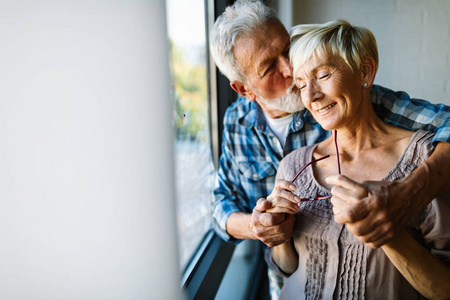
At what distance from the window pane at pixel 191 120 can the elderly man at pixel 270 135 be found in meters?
0.15

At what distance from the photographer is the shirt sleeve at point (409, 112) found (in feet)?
3.77

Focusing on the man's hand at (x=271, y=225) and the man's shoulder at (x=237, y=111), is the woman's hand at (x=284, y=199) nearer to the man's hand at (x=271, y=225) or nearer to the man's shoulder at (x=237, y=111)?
the man's hand at (x=271, y=225)

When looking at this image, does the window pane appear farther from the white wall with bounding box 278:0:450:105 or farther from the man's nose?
the white wall with bounding box 278:0:450:105

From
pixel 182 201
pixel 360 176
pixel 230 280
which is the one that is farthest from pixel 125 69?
pixel 230 280

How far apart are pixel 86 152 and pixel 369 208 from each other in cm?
60

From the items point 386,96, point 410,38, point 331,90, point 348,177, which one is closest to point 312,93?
point 331,90

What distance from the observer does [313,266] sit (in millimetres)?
1119

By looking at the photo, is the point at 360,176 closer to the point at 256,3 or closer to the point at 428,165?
the point at 428,165

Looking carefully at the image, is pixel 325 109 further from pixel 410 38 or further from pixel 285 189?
pixel 410 38

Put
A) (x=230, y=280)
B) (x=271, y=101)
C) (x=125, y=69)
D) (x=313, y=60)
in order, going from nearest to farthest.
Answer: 1. (x=125, y=69)
2. (x=313, y=60)
3. (x=271, y=101)
4. (x=230, y=280)

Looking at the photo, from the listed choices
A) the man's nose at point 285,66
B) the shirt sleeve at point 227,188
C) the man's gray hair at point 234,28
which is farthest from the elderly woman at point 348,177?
the shirt sleeve at point 227,188

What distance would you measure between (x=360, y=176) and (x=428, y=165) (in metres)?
0.20

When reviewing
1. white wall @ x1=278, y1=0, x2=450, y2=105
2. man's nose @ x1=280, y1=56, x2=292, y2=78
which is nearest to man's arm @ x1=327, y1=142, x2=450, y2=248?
man's nose @ x1=280, y1=56, x2=292, y2=78

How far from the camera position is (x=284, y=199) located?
3.45 feet
